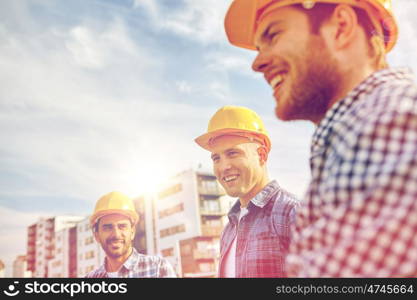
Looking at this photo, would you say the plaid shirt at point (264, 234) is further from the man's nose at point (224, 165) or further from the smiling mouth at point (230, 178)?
the man's nose at point (224, 165)

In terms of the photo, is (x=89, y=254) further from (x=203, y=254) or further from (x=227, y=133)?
(x=227, y=133)

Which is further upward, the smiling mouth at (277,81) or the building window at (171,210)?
the building window at (171,210)

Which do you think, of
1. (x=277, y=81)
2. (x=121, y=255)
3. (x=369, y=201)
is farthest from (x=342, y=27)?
(x=121, y=255)

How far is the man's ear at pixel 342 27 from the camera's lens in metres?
1.87

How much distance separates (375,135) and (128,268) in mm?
5827

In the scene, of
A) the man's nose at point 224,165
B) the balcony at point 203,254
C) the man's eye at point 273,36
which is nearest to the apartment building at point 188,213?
the balcony at point 203,254

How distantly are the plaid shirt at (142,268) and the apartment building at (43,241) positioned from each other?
86.4m

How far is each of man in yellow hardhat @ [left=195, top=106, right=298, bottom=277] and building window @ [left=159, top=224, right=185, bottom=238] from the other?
1918 inches

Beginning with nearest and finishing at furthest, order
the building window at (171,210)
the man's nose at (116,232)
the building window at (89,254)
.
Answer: the man's nose at (116,232) → the building window at (171,210) → the building window at (89,254)

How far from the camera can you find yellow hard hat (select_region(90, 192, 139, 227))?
734 centimetres

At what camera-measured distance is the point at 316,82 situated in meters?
1.90

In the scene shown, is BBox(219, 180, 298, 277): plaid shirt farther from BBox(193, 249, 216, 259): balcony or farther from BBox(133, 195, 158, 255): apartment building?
BBox(133, 195, 158, 255): apartment building

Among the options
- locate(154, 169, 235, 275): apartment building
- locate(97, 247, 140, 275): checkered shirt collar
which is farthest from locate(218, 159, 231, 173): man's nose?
locate(154, 169, 235, 275): apartment building

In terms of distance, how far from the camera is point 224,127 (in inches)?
208
